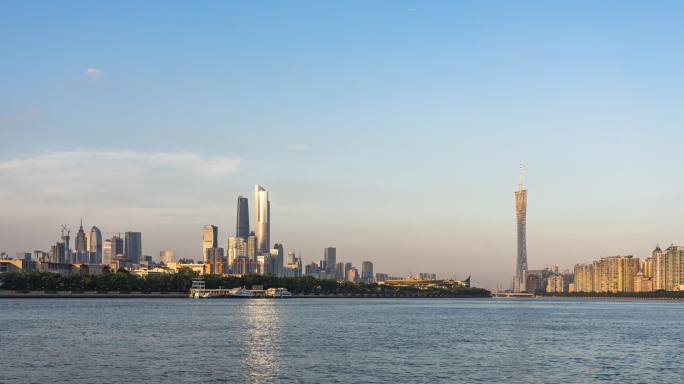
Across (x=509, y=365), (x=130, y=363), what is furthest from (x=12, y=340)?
(x=509, y=365)

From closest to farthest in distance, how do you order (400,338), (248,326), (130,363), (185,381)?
(185,381), (130,363), (400,338), (248,326)

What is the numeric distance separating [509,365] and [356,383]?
21288 mm

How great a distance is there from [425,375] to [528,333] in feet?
195

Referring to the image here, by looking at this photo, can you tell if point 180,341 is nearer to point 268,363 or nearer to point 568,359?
point 268,363

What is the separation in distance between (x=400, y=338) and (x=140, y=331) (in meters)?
38.6

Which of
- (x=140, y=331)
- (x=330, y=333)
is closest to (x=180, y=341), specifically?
(x=140, y=331)

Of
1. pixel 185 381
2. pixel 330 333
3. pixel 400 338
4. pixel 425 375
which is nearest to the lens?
pixel 185 381

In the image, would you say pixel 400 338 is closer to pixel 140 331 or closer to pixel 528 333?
pixel 528 333

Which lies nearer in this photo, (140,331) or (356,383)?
(356,383)

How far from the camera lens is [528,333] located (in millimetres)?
125938

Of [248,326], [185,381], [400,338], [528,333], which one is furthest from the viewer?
[248,326]

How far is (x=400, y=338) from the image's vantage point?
110188 millimetres

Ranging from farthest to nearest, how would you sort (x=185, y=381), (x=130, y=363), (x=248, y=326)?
1. (x=248, y=326)
2. (x=130, y=363)
3. (x=185, y=381)

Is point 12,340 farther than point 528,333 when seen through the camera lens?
No
